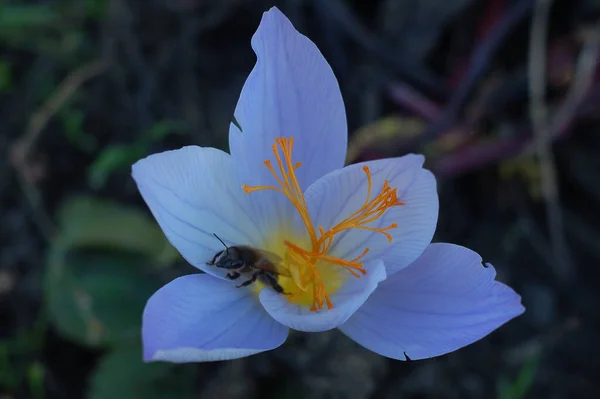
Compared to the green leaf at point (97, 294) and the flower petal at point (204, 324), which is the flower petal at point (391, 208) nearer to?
the flower petal at point (204, 324)

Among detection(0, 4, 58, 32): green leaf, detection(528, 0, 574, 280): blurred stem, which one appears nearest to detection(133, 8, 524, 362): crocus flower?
detection(528, 0, 574, 280): blurred stem

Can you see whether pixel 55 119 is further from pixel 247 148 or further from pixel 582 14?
pixel 582 14

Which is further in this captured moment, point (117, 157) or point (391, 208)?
point (117, 157)

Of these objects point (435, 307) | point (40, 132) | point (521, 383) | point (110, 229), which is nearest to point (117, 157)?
point (110, 229)

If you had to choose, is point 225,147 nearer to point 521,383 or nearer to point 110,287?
point 110,287

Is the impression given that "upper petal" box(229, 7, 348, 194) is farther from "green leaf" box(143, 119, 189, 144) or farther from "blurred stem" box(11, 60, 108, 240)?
"blurred stem" box(11, 60, 108, 240)

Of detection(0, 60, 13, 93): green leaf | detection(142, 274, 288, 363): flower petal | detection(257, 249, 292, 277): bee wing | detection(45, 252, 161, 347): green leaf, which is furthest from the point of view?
detection(0, 60, 13, 93): green leaf
